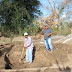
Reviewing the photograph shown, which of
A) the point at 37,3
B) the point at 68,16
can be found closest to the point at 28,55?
the point at 37,3

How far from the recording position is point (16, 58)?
Answer: 592 centimetres

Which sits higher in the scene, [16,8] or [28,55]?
[16,8]

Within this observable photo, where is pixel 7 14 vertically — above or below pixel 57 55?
above

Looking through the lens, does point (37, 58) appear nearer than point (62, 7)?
Yes

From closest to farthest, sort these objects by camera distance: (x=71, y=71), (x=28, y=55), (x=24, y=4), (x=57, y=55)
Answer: (x=71, y=71) → (x=28, y=55) → (x=57, y=55) → (x=24, y=4)

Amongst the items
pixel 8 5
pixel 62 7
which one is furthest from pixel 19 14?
pixel 62 7

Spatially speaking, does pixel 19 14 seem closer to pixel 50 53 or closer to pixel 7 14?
pixel 7 14

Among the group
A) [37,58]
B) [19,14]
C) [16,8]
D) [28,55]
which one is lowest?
[37,58]

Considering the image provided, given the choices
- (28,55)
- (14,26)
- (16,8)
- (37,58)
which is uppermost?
(16,8)

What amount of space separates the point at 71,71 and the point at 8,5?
53.8ft

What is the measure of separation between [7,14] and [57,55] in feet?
49.2

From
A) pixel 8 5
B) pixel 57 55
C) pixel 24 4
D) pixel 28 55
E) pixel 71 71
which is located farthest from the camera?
pixel 24 4

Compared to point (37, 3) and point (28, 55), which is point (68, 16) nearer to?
point (37, 3)

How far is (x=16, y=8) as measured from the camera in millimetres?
17969
